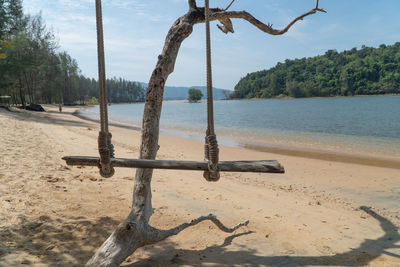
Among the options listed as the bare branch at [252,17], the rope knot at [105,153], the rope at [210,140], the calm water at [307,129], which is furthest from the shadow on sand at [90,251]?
the calm water at [307,129]

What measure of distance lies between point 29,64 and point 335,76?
107947mm

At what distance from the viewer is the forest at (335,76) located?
94875 mm

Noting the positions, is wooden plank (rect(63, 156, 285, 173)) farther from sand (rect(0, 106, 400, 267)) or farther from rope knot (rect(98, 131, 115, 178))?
sand (rect(0, 106, 400, 267))

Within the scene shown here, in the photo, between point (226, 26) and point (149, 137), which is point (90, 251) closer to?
point (149, 137)

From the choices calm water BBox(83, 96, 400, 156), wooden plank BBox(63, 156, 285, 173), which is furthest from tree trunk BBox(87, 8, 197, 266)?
calm water BBox(83, 96, 400, 156)

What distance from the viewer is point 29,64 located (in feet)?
81.7

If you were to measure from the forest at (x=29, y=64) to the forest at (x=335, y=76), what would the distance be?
8300cm

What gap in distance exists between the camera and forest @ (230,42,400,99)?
94.9 m

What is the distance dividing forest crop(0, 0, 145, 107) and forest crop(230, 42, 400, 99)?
83.0m

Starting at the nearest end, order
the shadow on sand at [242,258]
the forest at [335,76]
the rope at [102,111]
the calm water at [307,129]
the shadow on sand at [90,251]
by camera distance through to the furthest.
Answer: the rope at [102,111]
the shadow on sand at [90,251]
the shadow on sand at [242,258]
the calm water at [307,129]
the forest at [335,76]

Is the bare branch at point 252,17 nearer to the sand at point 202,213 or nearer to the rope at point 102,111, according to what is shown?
the rope at point 102,111

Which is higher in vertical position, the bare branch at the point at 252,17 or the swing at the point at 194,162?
the bare branch at the point at 252,17

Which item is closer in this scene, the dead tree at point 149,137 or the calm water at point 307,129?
the dead tree at point 149,137

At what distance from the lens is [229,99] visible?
155 m
